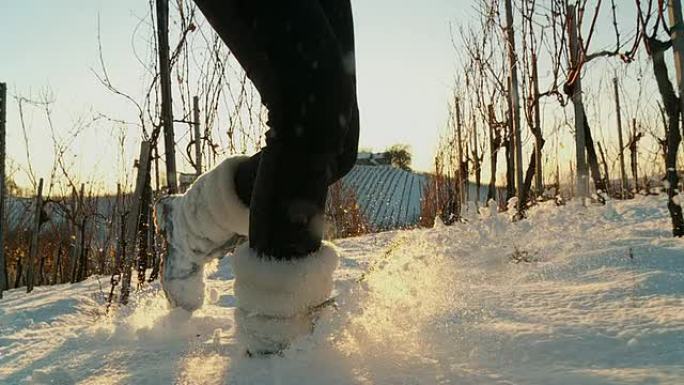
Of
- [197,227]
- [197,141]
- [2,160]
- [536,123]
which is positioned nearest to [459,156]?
[536,123]

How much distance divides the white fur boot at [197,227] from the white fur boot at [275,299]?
0.30 m

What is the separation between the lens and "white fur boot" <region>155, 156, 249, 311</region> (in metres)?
1.16

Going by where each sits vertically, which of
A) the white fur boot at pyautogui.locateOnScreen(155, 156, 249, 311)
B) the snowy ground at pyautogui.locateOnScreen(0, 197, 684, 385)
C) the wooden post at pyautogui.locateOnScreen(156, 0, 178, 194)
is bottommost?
the snowy ground at pyautogui.locateOnScreen(0, 197, 684, 385)

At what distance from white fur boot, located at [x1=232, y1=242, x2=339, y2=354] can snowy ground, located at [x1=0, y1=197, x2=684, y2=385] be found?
35 mm

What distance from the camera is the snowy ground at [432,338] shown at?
70cm

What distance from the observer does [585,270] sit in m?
1.52

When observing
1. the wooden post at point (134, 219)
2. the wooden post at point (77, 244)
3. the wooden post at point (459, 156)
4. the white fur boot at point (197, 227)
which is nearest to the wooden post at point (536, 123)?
the wooden post at point (459, 156)

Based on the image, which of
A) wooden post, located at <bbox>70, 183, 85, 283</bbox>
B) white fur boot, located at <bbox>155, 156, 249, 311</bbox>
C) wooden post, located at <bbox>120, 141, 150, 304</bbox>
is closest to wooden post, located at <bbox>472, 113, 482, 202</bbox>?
wooden post, located at <bbox>70, 183, 85, 283</bbox>

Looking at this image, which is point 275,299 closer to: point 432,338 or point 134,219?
point 432,338

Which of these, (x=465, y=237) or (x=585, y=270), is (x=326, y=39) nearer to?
(x=585, y=270)

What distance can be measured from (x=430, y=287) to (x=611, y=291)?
1.14 feet

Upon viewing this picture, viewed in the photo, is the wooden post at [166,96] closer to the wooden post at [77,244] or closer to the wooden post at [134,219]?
the wooden post at [134,219]

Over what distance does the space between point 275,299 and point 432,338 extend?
23 centimetres

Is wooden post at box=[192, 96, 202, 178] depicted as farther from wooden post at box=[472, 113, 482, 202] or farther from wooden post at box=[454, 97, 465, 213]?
wooden post at box=[472, 113, 482, 202]
